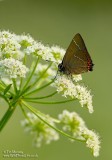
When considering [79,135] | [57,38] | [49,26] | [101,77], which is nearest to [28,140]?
[79,135]

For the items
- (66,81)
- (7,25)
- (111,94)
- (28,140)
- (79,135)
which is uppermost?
(7,25)

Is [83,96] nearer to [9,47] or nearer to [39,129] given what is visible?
[39,129]

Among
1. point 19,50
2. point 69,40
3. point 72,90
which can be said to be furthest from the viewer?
point 69,40

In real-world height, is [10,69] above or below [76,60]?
below

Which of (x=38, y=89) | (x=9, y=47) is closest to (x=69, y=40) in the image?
(x=9, y=47)

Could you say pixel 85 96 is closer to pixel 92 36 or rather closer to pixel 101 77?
pixel 101 77
